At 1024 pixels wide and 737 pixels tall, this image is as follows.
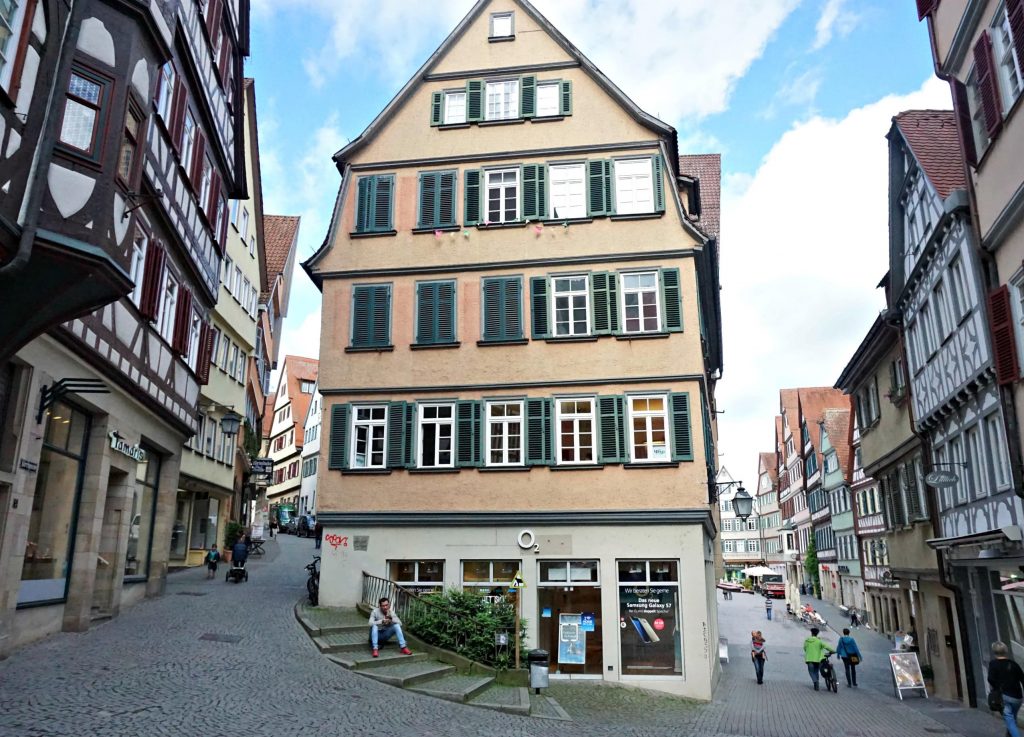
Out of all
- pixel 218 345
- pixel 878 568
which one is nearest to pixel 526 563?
pixel 218 345

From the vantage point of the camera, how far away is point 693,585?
17.7m

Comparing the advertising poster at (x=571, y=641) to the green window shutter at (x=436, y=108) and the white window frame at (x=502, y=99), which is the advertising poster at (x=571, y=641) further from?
the green window shutter at (x=436, y=108)

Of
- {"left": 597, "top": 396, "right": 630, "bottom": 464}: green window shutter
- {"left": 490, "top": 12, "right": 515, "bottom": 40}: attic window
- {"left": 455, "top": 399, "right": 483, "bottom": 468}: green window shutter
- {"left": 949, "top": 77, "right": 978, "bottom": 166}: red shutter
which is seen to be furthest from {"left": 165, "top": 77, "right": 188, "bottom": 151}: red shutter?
{"left": 949, "top": 77, "right": 978, "bottom": 166}: red shutter

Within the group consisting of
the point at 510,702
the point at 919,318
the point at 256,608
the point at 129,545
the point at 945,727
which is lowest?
the point at 945,727

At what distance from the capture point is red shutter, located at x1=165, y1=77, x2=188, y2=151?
1686 cm

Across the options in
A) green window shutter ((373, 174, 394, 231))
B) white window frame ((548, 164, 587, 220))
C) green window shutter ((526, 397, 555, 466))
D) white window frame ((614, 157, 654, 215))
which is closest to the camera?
green window shutter ((526, 397, 555, 466))

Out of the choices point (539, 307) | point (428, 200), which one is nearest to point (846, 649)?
point (539, 307)

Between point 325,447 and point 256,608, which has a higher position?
point 325,447

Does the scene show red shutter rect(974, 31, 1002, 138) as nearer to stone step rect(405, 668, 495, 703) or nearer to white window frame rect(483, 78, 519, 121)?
white window frame rect(483, 78, 519, 121)

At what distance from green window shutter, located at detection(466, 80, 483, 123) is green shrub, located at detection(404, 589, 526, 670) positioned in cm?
1210

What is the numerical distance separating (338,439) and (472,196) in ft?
22.6

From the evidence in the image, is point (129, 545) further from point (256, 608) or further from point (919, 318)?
point (919, 318)

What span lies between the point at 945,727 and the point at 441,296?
14.2m

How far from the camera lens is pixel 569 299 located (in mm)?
19984
